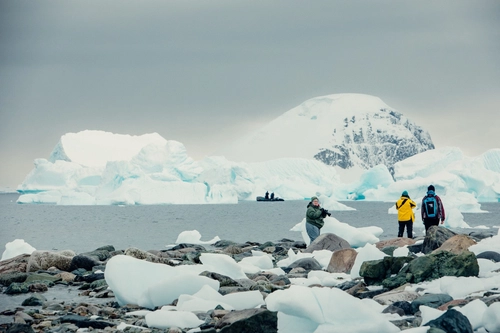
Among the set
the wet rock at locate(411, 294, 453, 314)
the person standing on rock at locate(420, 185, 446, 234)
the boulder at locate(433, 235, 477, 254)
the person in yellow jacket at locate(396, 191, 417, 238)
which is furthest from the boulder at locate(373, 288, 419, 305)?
the person in yellow jacket at locate(396, 191, 417, 238)

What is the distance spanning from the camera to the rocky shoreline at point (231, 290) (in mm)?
6137

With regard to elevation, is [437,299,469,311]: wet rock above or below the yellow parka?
below

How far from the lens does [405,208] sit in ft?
46.5

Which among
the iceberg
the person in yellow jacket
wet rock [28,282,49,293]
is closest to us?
wet rock [28,282,49,293]

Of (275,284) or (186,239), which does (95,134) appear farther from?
(275,284)

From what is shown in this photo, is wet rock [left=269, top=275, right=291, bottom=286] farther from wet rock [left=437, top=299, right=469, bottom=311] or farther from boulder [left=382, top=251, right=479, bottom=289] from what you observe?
wet rock [left=437, top=299, right=469, bottom=311]

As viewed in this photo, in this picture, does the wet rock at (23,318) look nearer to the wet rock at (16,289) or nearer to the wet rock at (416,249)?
the wet rock at (16,289)

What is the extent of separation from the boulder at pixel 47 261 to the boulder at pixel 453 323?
7992mm

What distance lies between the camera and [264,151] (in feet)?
598

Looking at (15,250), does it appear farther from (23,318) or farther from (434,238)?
(434,238)

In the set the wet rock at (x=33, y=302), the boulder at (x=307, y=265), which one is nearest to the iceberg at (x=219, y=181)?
the boulder at (x=307, y=265)

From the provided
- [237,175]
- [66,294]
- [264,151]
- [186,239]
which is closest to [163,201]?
[237,175]

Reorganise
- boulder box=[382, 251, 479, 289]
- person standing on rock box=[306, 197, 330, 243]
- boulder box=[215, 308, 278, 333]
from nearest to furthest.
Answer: boulder box=[215, 308, 278, 333] → boulder box=[382, 251, 479, 289] → person standing on rock box=[306, 197, 330, 243]

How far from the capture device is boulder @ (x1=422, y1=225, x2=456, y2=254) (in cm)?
1091
